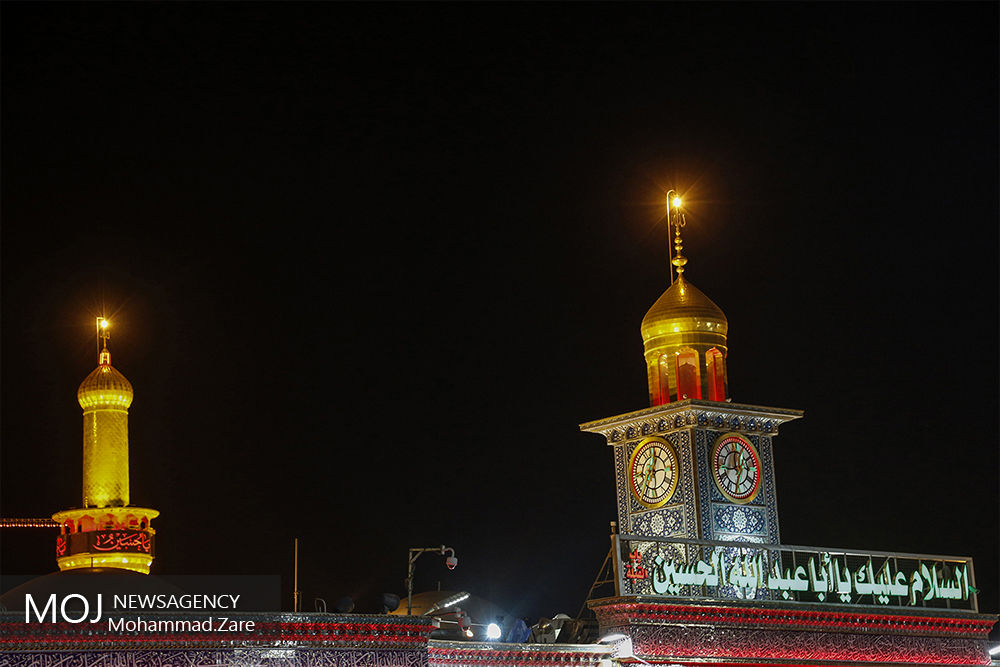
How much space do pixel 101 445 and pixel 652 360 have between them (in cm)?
1111

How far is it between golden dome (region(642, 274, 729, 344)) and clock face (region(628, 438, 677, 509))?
1.88 metres

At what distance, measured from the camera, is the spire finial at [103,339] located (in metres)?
30.6

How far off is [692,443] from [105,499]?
11800mm

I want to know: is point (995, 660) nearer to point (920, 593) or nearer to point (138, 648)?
point (920, 593)

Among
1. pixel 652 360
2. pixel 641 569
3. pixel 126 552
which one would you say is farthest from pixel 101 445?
pixel 641 569

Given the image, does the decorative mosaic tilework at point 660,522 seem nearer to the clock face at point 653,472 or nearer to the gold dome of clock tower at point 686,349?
the clock face at point 653,472

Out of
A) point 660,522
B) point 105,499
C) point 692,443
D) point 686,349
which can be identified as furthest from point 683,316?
point 105,499

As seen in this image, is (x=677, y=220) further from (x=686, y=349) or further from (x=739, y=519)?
(x=739, y=519)

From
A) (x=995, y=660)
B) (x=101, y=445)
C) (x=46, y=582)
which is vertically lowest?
(x=995, y=660)

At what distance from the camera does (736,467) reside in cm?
2345

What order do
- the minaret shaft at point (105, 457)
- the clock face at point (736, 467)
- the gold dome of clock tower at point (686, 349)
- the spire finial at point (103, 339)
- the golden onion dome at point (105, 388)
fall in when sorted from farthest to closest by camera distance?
the spire finial at point (103, 339)
the golden onion dome at point (105, 388)
the minaret shaft at point (105, 457)
the gold dome of clock tower at point (686, 349)
the clock face at point (736, 467)

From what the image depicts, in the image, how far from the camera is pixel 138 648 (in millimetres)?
16875

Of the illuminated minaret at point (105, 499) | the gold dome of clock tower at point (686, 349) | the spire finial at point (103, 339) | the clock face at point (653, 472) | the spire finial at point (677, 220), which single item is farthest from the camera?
the spire finial at point (103, 339)

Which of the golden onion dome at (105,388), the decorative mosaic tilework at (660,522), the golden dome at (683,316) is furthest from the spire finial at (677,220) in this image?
the golden onion dome at (105,388)
